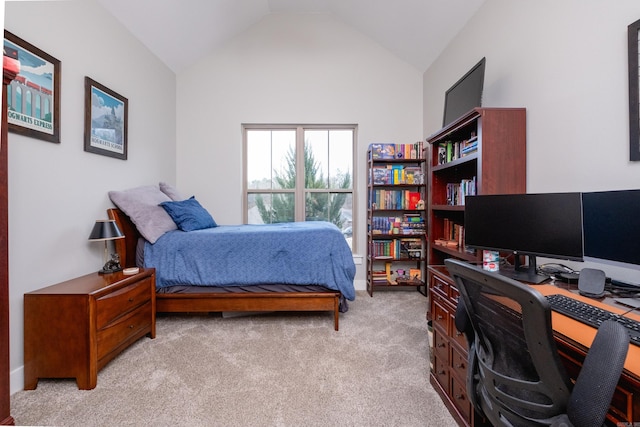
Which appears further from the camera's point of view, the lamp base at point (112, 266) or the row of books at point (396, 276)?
the row of books at point (396, 276)

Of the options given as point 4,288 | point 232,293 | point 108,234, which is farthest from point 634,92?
point 108,234

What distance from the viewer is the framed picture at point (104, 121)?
2.22 m

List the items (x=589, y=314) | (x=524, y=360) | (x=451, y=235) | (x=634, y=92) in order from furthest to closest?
(x=451, y=235) < (x=634, y=92) < (x=589, y=314) < (x=524, y=360)

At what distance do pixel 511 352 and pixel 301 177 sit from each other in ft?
10.6

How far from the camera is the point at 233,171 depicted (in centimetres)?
370

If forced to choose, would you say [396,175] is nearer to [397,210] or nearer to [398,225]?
[397,210]

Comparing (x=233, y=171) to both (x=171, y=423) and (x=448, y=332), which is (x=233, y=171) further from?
(x=448, y=332)

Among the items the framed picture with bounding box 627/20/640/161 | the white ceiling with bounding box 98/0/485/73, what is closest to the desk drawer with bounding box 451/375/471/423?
the framed picture with bounding box 627/20/640/161

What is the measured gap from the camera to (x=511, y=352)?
85cm

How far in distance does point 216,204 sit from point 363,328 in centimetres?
246

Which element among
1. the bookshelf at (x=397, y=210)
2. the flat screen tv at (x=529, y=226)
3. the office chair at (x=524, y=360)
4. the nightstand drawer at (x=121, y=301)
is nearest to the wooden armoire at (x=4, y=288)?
the nightstand drawer at (x=121, y=301)

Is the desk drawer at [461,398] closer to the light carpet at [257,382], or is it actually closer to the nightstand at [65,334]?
the light carpet at [257,382]

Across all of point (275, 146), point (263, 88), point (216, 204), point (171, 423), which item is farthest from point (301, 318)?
point (263, 88)

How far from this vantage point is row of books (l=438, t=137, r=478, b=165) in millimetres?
2027
